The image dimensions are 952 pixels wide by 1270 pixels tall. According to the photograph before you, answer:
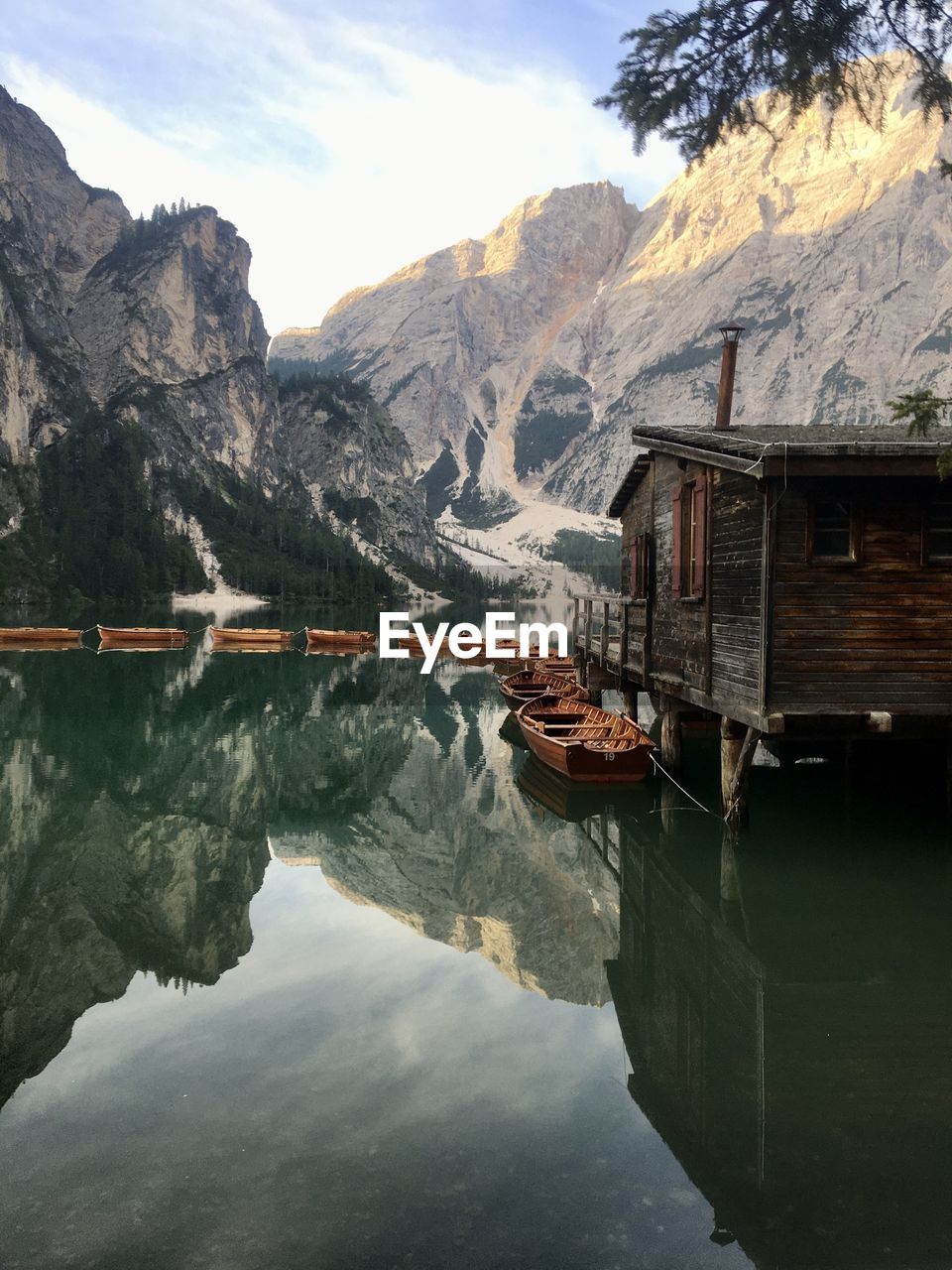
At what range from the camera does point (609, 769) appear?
22203 millimetres

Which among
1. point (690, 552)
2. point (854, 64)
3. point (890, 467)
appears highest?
point (854, 64)

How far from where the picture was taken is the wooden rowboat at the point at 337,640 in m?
68.6

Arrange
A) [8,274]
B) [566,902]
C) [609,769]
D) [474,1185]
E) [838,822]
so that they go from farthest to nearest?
[8,274], [609,769], [838,822], [566,902], [474,1185]

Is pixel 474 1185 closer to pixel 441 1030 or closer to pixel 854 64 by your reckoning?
pixel 441 1030

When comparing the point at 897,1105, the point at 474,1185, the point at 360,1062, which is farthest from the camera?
the point at 360,1062

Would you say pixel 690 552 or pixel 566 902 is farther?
pixel 690 552

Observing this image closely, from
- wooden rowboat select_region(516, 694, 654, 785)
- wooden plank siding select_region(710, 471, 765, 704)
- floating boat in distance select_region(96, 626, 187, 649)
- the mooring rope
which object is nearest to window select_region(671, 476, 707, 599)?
wooden plank siding select_region(710, 471, 765, 704)

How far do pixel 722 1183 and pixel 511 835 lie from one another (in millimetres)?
12032

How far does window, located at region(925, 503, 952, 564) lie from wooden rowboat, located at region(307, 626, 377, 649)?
5563 centimetres

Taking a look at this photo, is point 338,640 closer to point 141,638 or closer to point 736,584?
point 141,638

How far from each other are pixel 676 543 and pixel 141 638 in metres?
53.2

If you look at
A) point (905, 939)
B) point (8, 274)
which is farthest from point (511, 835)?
point (8, 274)
